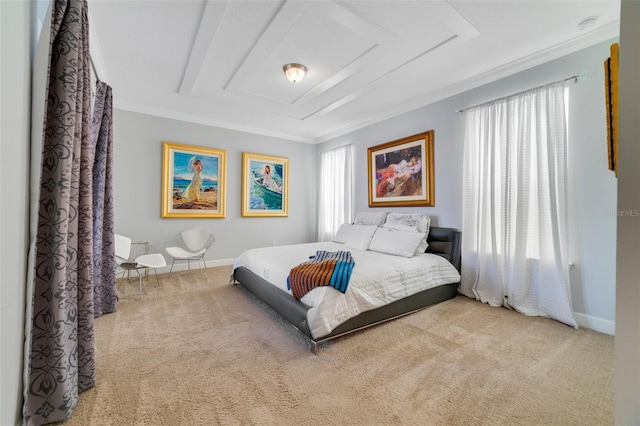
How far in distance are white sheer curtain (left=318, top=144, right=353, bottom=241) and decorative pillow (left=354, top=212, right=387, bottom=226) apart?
2.04ft

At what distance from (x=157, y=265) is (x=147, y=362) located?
Result: 5.71 ft

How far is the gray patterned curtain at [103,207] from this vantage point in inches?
96.8

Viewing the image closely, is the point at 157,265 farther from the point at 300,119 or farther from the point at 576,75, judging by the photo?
the point at 576,75

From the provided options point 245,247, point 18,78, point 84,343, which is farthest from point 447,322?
point 245,247

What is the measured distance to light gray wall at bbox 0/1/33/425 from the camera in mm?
1014

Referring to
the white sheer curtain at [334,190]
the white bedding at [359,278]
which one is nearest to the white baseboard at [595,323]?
the white bedding at [359,278]

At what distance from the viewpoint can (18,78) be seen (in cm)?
111

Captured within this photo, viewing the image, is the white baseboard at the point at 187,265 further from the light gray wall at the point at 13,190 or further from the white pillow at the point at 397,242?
the light gray wall at the point at 13,190

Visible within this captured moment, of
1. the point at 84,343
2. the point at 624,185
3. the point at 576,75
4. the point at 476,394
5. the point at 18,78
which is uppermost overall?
the point at 576,75

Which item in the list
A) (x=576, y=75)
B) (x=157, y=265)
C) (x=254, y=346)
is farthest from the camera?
(x=157, y=265)

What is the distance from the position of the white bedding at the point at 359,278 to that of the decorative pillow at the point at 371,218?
29.9 inches

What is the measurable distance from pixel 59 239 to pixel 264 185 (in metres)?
4.02

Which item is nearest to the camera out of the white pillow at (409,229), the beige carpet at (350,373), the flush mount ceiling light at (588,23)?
the beige carpet at (350,373)

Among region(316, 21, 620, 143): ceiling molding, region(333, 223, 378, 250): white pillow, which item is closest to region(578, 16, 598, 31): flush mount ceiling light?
region(316, 21, 620, 143): ceiling molding
